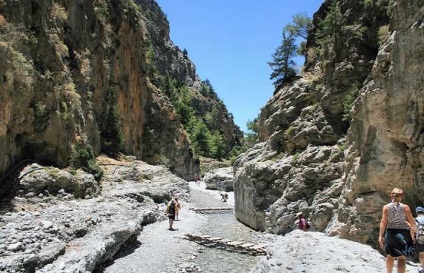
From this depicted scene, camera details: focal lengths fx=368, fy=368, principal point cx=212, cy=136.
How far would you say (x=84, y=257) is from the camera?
15758mm

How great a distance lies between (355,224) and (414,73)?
712 centimetres

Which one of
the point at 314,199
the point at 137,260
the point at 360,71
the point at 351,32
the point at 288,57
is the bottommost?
the point at 137,260

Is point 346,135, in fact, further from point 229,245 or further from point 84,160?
point 84,160

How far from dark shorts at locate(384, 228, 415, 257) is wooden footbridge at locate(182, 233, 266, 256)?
41.5 ft

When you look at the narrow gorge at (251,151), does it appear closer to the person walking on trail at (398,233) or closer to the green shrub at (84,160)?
the green shrub at (84,160)

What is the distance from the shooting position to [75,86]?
3681cm

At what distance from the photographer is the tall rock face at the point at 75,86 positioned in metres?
22.7

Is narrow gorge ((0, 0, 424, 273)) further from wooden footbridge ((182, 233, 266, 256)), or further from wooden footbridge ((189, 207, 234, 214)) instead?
wooden footbridge ((189, 207, 234, 214))

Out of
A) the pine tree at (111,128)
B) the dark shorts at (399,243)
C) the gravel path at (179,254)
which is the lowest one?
the gravel path at (179,254)

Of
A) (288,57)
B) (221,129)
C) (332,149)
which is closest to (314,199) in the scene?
(332,149)

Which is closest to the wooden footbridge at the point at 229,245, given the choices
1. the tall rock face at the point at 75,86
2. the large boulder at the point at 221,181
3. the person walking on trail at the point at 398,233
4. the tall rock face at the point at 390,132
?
the tall rock face at the point at 390,132

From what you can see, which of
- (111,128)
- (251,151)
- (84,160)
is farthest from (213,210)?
(111,128)

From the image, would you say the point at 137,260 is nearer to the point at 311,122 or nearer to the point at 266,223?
the point at 266,223

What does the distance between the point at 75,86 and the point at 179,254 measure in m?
22.9
